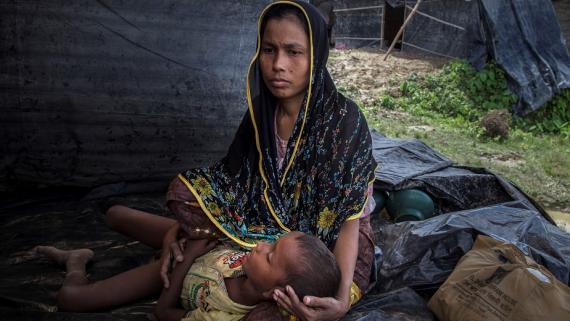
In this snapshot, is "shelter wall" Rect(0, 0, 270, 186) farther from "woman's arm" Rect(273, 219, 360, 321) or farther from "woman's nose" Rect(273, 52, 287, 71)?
"woman's arm" Rect(273, 219, 360, 321)

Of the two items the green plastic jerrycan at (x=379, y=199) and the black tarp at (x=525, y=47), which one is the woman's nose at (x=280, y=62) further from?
the black tarp at (x=525, y=47)

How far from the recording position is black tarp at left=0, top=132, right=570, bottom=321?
244 cm

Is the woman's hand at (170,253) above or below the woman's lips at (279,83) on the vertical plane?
below

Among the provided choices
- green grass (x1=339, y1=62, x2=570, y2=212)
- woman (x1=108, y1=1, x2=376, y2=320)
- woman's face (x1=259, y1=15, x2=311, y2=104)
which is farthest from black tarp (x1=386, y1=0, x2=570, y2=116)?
woman's face (x1=259, y1=15, x2=311, y2=104)

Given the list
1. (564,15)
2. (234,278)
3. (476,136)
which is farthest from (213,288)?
(564,15)

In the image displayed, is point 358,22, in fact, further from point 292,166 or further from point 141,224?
point 292,166

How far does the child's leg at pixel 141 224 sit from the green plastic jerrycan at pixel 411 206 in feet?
4.85

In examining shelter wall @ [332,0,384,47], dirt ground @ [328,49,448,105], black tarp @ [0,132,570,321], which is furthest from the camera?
shelter wall @ [332,0,384,47]

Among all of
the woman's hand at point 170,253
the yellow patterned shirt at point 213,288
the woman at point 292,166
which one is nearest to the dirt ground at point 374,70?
the woman at point 292,166

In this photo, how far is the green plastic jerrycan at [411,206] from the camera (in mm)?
3480

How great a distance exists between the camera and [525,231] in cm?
290

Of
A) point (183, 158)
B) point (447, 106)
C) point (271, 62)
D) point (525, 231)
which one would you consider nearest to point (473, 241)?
point (525, 231)

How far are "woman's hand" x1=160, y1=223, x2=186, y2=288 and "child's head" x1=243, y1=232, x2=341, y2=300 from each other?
1.34 ft

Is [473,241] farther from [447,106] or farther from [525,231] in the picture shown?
[447,106]
